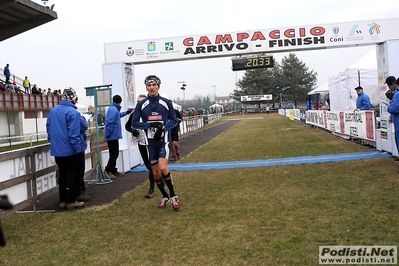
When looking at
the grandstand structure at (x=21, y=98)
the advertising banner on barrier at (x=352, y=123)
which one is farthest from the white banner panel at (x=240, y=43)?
the grandstand structure at (x=21, y=98)

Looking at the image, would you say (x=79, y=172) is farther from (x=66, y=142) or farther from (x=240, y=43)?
(x=240, y=43)

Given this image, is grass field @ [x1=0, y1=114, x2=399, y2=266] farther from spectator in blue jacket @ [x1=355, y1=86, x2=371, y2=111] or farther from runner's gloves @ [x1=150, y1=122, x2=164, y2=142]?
spectator in blue jacket @ [x1=355, y1=86, x2=371, y2=111]

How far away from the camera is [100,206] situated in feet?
21.4

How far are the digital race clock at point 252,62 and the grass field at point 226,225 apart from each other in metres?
6.07

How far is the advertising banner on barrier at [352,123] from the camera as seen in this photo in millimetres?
12180

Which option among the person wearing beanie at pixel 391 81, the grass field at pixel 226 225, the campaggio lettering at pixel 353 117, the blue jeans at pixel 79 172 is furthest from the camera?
the campaggio lettering at pixel 353 117

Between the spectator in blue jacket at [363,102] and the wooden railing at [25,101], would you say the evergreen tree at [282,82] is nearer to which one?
the wooden railing at [25,101]

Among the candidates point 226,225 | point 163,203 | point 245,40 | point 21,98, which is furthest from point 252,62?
point 21,98

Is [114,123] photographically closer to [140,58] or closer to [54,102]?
[140,58]

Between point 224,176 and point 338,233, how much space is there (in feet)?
14.8

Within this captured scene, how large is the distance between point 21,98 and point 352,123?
24.2 m

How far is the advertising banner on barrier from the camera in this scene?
1218 centimetres

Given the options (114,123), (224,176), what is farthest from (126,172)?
(224,176)

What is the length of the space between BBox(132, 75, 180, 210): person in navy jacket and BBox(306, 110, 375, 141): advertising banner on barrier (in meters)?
8.15
